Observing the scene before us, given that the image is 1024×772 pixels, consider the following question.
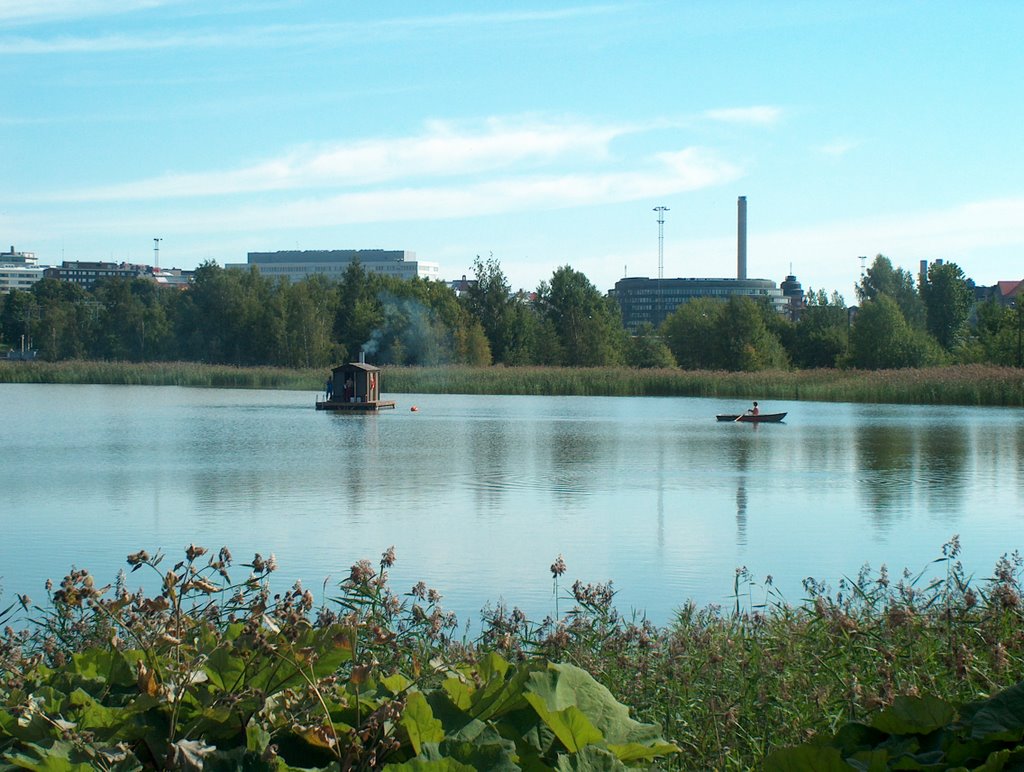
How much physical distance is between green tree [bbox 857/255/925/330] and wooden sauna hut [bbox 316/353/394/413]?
5065 centimetres

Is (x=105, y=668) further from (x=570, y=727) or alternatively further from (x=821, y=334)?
(x=821, y=334)

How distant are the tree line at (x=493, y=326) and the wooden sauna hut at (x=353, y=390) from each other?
27676 mm

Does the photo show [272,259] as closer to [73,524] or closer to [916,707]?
[73,524]

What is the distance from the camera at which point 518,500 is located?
16547 millimetres

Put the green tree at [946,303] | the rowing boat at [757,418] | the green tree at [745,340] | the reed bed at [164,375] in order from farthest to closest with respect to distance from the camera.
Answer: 1. the green tree at [946,303]
2. the green tree at [745,340]
3. the reed bed at [164,375]
4. the rowing boat at [757,418]

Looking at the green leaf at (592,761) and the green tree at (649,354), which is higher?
the green tree at (649,354)

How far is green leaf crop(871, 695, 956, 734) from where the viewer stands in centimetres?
270

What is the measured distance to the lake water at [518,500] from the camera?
1105cm

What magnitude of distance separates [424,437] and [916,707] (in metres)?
27.4

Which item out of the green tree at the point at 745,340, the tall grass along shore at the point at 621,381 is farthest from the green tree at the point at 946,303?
the tall grass along shore at the point at 621,381

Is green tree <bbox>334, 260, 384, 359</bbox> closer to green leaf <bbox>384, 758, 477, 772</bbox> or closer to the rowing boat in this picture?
the rowing boat

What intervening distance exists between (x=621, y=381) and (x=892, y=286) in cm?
3785

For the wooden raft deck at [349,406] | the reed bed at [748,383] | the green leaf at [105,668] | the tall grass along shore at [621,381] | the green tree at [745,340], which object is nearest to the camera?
the green leaf at [105,668]

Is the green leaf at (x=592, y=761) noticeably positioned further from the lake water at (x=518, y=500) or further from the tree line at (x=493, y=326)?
the tree line at (x=493, y=326)
